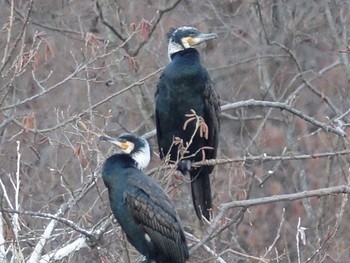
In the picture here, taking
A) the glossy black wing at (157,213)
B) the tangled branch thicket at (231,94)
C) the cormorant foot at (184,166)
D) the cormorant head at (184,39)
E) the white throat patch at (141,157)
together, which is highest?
the cormorant head at (184,39)

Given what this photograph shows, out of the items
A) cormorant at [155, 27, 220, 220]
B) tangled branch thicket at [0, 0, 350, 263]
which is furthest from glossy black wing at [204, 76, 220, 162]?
tangled branch thicket at [0, 0, 350, 263]

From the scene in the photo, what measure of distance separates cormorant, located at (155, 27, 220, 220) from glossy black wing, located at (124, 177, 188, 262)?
129 cm

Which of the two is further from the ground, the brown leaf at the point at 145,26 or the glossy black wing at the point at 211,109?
the brown leaf at the point at 145,26

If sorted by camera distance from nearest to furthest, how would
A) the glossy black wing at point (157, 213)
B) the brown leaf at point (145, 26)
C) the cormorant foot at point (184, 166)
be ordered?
the glossy black wing at point (157, 213), the cormorant foot at point (184, 166), the brown leaf at point (145, 26)

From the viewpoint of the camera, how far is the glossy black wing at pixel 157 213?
6.37 metres

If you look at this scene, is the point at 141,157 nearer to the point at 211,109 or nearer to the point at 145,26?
the point at 211,109

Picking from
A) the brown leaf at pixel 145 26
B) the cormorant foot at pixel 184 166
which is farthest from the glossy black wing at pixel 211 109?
the brown leaf at pixel 145 26

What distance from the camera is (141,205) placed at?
6.40 metres

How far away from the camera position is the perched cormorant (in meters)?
6.38

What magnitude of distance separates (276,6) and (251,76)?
81cm

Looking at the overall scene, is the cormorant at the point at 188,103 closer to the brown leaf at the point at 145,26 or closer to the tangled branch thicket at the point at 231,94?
the brown leaf at the point at 145,26

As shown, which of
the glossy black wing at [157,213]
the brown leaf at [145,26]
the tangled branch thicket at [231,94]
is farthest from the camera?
the tangled branch thicket at [231,94]

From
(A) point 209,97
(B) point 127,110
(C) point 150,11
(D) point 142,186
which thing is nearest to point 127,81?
(B) point 127,110

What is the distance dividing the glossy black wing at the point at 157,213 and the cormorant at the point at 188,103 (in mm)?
1293
